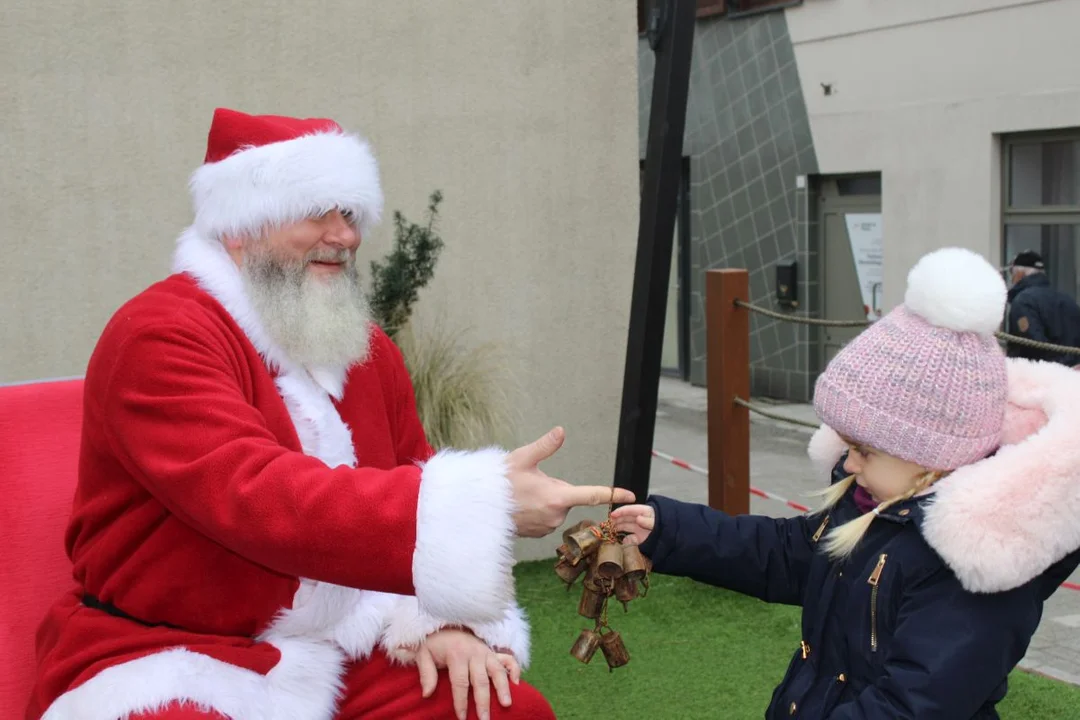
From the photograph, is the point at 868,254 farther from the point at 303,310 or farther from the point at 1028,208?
the point at 303,310

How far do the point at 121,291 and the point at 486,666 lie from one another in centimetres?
303

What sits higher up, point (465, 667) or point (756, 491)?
point (465, 667)

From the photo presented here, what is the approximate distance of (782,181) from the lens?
12.7 meters

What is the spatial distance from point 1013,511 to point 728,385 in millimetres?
3164

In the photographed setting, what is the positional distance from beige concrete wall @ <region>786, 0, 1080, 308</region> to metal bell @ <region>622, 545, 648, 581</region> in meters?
8.77

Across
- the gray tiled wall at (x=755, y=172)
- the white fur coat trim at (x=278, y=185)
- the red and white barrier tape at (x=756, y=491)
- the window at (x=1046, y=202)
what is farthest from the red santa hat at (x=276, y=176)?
the gray tiled wall at (x=755, y=172)

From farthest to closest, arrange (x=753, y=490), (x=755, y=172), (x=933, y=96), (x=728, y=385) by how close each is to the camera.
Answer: (x=755, y=172), (x=933, y=96), (x=753, y=490), (x=728, y=385)

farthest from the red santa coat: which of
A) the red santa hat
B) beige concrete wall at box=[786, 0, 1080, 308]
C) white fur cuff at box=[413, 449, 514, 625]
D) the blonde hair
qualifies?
beige concrete wall at box=[786, 0, 1080, 308]

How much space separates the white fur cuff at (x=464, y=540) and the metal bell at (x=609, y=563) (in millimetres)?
237

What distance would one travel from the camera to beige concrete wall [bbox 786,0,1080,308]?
10.1m

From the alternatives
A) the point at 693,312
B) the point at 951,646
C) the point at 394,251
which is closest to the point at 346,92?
the point at 394,251

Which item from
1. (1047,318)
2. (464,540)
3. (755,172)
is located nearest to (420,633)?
(464,540)

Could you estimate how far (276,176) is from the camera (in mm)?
2568

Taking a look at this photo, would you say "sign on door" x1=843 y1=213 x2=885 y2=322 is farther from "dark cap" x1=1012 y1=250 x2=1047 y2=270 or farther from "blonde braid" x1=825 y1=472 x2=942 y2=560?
"blonde braid" x1=825 y1=472 x2=942 y2=560
